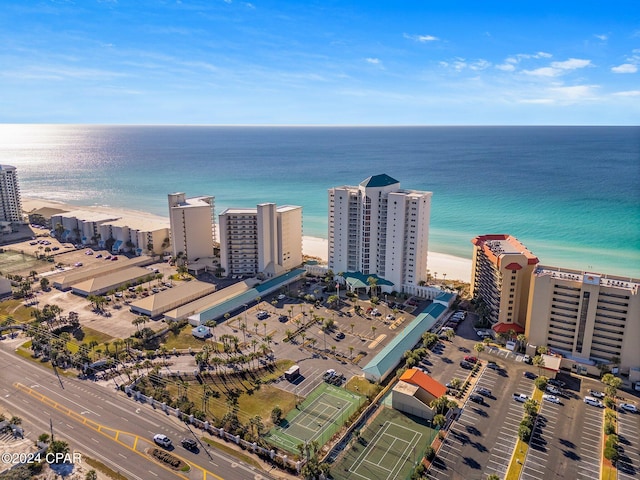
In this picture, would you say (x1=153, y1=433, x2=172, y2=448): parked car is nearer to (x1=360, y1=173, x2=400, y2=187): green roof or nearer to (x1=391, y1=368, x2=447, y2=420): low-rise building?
(x1=391, y1=368, x2=447, y2=420): low-rise building

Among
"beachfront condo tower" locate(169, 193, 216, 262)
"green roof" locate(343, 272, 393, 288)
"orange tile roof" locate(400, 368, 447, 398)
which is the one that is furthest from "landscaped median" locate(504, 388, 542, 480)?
"beachfront condo tower" locate(169, 193, 216, 262)

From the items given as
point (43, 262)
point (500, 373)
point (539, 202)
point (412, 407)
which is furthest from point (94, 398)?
point (539, 202)

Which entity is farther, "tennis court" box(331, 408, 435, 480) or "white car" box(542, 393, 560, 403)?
"white car" box(542, 393, 560, 403)

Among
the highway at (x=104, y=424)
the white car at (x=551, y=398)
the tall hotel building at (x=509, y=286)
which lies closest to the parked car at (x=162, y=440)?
the highway at (x=104, y=424)

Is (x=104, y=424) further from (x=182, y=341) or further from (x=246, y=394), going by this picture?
(x=182, y=341)

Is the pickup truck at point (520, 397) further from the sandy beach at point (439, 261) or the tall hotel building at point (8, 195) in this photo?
the tall hotel building at point (8, 195)

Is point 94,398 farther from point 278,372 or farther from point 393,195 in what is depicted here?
point 393,195

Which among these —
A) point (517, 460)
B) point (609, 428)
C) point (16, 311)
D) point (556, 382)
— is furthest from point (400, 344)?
point (16, 311)
